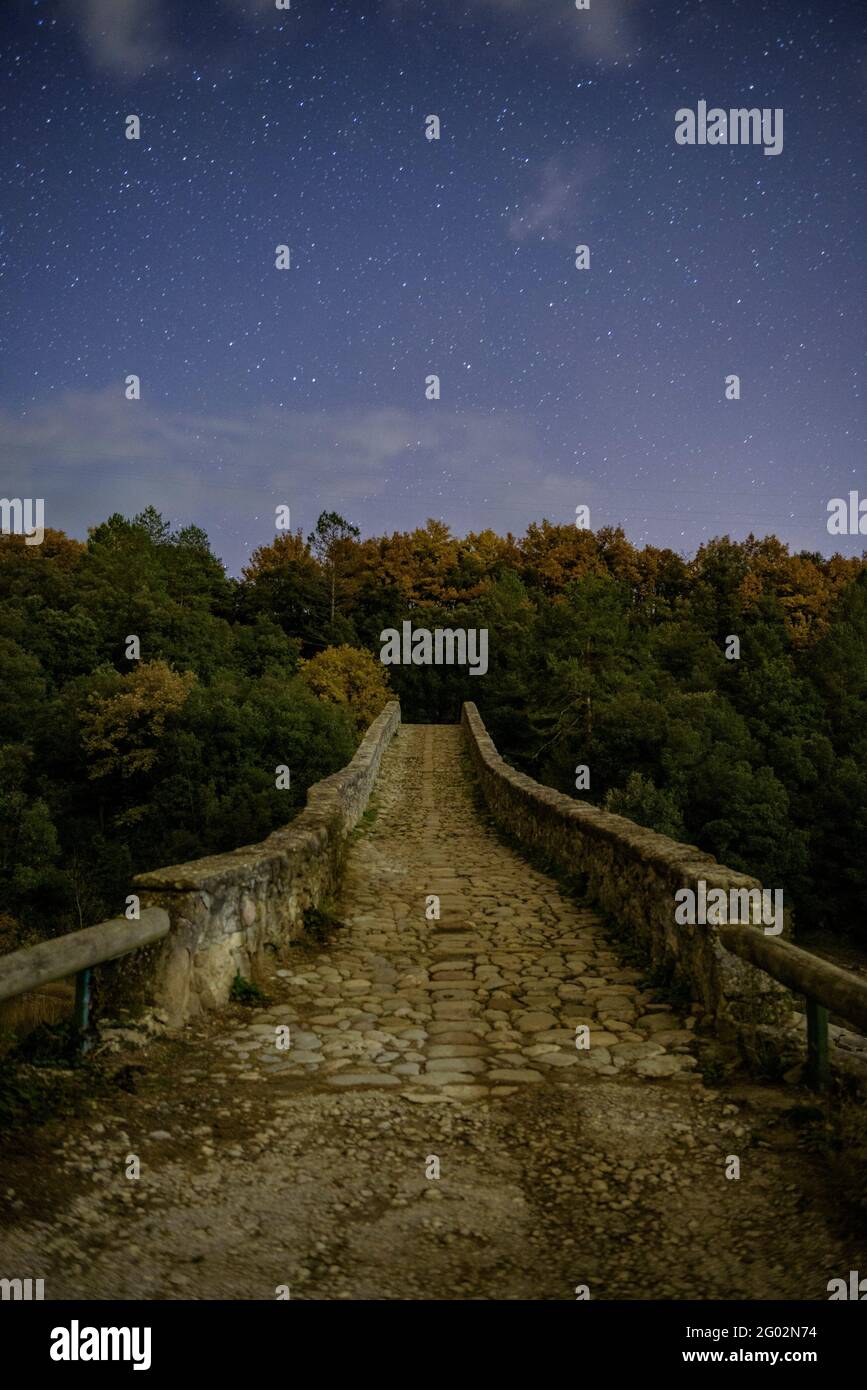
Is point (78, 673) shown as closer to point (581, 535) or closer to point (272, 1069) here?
point (581, 535)

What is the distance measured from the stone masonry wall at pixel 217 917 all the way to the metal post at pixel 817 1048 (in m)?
3.08

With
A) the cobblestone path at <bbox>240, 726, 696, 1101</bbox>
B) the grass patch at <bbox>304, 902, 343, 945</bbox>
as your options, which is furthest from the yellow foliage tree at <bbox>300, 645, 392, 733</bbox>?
the grass patch at <bbox>304, 902, 343, 945</bbox>

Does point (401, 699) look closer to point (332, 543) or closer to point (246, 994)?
point (332, 543)

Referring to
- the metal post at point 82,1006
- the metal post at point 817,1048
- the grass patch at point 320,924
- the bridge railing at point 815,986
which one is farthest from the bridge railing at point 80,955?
the metal post at point 817,1048

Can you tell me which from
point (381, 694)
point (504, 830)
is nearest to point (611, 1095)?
point (504, 830)

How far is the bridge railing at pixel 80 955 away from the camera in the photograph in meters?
3.04

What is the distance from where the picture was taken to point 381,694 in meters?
A: 36.2

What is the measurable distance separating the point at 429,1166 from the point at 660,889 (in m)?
2.94

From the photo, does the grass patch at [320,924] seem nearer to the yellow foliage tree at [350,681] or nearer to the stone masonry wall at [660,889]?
the stone masonry wall at [660,889]

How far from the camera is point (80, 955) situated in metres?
3.44

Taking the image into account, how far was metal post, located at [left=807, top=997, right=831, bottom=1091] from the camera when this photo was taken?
136 inches

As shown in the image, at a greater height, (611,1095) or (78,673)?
(78,673)

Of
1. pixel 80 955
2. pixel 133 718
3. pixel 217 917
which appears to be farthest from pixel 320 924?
pixel 133 718
